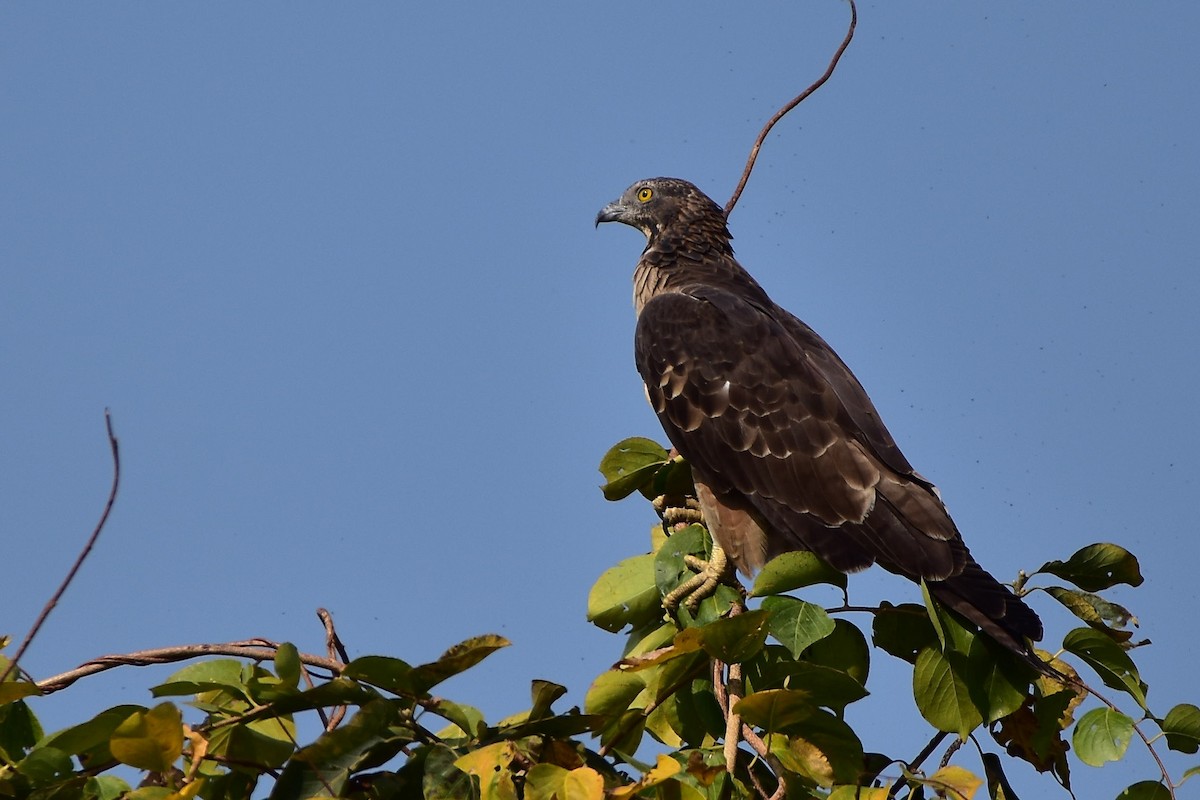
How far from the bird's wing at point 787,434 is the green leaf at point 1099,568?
67 cm

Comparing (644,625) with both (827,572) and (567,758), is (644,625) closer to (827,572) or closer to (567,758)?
(827,572)

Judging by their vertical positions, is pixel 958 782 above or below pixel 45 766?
above

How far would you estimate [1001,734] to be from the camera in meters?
3.56

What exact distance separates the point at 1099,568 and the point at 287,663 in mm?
2303

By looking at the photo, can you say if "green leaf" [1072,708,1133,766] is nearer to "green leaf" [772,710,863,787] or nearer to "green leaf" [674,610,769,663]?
"green leaf" [772,710,863,787]

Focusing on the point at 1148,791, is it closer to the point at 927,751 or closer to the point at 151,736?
the point at 927,751

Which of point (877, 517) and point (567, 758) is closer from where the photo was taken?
point (567, 758)

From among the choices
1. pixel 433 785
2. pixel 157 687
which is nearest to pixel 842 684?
pixel 433 785

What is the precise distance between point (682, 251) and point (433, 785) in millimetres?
4424

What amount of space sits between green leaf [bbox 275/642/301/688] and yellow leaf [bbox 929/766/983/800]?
1.52m

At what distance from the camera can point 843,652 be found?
3.54 meters

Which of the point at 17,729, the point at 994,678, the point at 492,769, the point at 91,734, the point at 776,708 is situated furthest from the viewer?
the point at 994,678

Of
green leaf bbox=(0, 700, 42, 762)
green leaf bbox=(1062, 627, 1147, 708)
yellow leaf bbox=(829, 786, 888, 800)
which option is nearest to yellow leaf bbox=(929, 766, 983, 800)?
yellow leaf bbox=(829, 786, 888, 800)

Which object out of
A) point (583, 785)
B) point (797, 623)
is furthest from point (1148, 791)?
point (583, 785)
